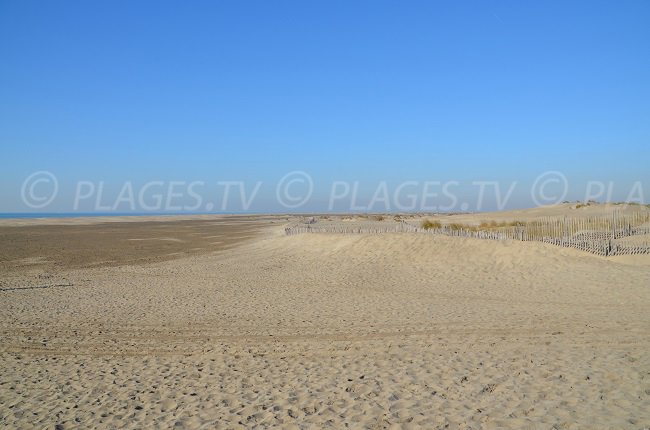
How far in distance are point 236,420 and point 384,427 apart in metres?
1.77

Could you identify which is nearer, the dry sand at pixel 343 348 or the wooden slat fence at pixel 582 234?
the dry sand at pixel 343 348

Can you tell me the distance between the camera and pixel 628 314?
10.1m

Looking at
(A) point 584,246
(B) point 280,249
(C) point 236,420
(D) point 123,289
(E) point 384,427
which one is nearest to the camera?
(E) point 384,427

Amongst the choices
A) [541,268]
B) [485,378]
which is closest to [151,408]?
[485,378]

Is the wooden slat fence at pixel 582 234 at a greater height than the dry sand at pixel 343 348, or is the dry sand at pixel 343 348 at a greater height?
the wooden slat fence at pixel 582 234

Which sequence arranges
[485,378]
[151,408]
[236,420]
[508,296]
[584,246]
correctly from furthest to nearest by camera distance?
1. [584,246]
2. [508,296]
3. [485,378]
4. [151,408]
5. [236,420]

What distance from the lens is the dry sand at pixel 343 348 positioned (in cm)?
571

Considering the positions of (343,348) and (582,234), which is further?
(582,234)

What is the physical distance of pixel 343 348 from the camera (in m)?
8.37

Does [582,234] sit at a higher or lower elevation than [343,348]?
higher

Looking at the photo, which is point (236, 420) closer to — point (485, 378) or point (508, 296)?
point (485, 378)

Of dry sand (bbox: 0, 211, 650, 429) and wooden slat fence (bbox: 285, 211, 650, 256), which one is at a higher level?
wooden slat fence (bbox: 285, 211, 650, 256)

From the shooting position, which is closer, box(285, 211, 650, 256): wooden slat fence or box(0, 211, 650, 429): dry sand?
box(0, 211, 650, 429): dry sand

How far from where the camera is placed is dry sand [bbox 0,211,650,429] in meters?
5.71
